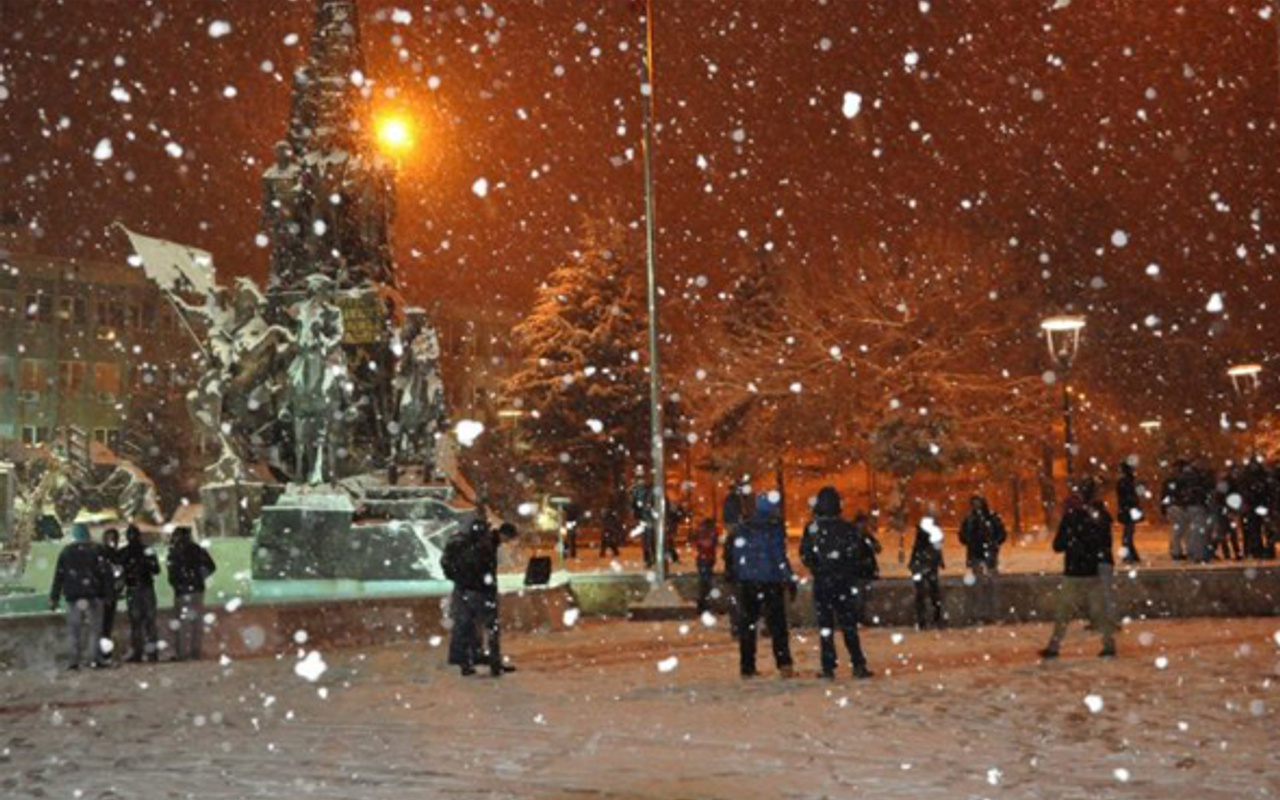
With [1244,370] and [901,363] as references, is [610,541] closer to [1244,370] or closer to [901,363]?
[901,363]

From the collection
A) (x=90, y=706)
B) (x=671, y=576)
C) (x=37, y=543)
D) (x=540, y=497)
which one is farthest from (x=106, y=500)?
(x=90, y=706)

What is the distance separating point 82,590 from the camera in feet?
52.7

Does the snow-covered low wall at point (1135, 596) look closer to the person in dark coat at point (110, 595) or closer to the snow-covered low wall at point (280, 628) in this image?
the snow-covered low wall at point (280, 628)

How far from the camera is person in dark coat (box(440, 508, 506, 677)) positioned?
14.9 meters

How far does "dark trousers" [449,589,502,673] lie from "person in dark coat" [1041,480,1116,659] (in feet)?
17.7

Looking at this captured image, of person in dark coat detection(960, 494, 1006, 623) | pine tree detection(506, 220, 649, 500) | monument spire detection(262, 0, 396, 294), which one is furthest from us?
pine tree detection(506, 220, 649, 500)

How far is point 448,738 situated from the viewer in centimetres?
1056

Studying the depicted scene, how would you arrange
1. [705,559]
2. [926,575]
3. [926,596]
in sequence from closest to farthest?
1. [926,575]
2. [926,596]
3. [705,559]

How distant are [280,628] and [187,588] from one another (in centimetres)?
139

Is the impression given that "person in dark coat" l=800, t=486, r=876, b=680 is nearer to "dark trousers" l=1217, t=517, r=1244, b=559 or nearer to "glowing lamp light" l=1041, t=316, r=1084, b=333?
"glowing lamp light" l=1041, t=316, r=1084, b=333

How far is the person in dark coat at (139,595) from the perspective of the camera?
1666 cm

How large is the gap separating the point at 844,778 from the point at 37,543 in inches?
1338

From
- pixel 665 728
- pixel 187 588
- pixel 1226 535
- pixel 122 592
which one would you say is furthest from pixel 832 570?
pixel 1226 535

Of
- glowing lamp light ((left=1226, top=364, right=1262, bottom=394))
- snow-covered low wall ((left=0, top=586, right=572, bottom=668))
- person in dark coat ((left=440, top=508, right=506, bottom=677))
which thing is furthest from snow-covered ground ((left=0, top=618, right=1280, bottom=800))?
glowing lamp light ((left=1226, top=364, right=1262, bottom=394))
